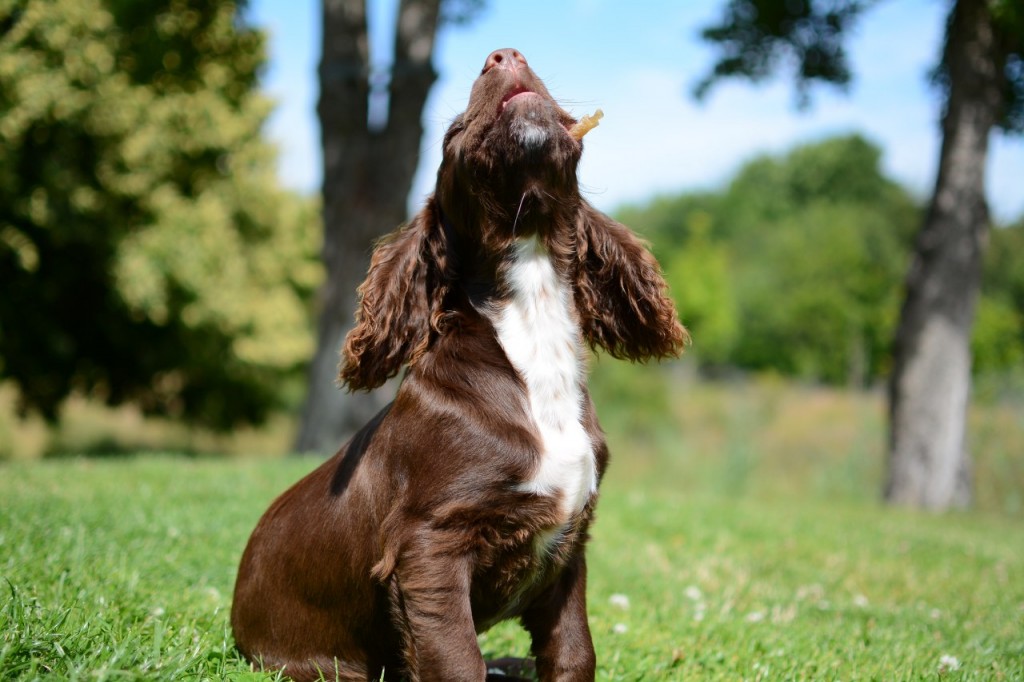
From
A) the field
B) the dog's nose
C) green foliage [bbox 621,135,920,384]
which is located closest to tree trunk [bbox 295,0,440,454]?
the field

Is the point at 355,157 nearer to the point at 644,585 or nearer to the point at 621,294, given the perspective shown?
the point at 644,585

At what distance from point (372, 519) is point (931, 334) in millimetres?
8055

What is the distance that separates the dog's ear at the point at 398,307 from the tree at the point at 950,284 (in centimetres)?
763


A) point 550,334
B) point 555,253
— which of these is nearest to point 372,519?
point 550,334

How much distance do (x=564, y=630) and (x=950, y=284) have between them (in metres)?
7.81

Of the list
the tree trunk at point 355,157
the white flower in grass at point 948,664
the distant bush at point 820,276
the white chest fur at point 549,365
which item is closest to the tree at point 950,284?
the tree trunk at point 355,157

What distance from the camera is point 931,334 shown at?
355 inches

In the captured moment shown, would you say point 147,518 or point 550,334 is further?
point 147,518

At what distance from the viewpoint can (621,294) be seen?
319cm

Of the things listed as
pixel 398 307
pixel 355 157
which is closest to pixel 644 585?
pixel 398 307

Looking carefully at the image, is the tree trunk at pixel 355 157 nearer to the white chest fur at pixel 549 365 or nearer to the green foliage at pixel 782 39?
the green foliage at pixel 782 39

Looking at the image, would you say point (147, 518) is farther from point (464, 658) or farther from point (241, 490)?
point (464, 658)

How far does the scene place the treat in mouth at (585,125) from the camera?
9.33 ft

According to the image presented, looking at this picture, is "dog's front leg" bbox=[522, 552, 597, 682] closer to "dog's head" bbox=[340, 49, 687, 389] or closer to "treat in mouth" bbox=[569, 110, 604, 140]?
"dog's head" bbox=[340, 49, 687, 389]
